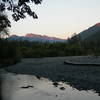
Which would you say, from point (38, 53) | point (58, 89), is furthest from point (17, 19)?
point (38, 53)

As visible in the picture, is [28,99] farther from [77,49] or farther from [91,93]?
[77,49]

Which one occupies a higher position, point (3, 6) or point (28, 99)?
point (3, 6)

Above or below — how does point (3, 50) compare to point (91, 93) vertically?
above

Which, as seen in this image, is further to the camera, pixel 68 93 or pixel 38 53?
pixel 38 53

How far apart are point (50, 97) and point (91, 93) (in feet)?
8.33

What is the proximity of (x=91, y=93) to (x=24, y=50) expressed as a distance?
60679mm

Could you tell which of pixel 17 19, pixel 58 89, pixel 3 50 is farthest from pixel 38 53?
pixel 17 19

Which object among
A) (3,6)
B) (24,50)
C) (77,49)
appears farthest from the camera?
(77,49)

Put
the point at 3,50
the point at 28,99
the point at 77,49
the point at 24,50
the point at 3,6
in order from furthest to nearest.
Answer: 1. the point at 77,49
2. the point at 24,50
3. the point at 3,50
4. the point at 28,99
5. the point at 3,6

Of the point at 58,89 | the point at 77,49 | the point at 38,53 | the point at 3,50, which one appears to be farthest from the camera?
the point at 77,49

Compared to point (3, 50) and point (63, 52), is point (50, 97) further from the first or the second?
point (63, 52)

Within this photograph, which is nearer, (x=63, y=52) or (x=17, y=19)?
(x=17, y=19)

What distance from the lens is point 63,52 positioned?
254 feet

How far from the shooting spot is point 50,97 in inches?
606
